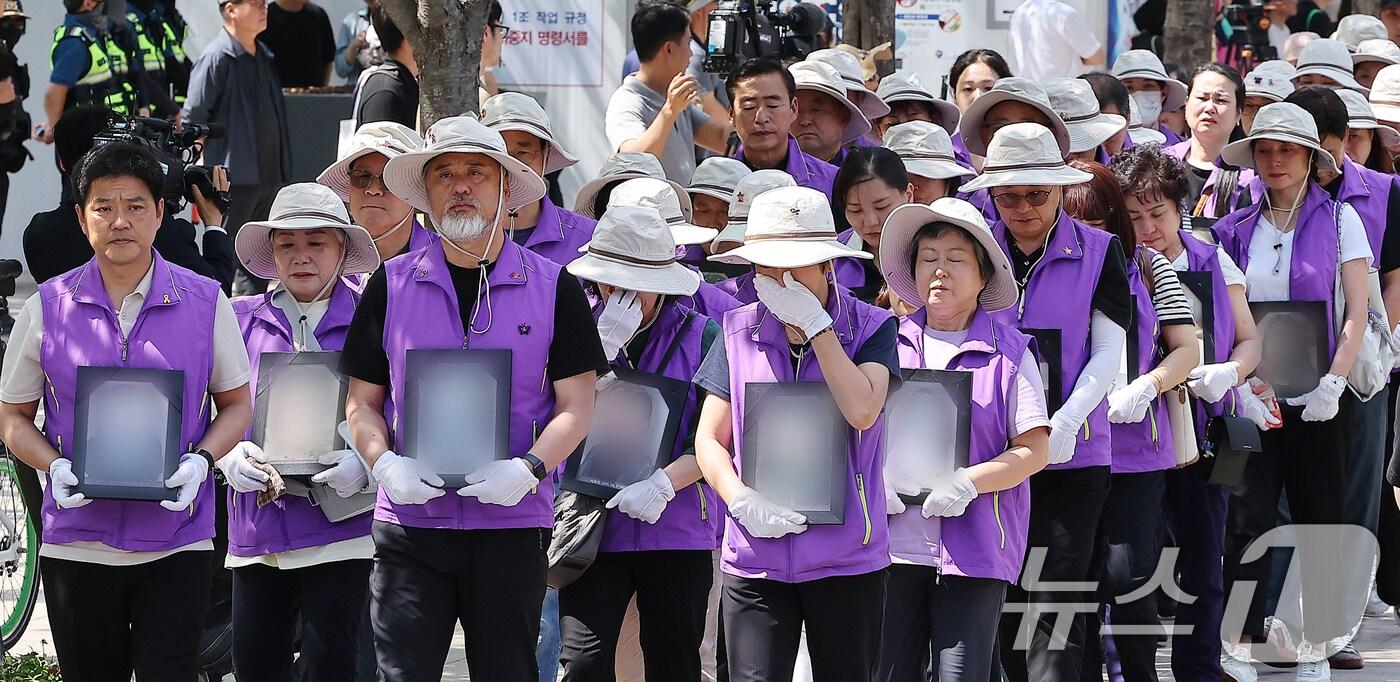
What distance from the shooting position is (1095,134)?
8062 millimetres

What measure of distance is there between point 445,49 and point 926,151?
1.99 m

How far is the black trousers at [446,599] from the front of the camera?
504 cm

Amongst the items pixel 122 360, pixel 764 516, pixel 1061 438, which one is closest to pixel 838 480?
pixel 764 516

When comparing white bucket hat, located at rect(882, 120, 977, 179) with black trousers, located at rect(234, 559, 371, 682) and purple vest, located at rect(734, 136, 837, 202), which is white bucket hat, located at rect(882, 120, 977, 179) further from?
black trousers, located at rect(234, 559, 371, 682)

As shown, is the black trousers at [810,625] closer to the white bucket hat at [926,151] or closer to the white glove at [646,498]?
the white glove at [646,498]

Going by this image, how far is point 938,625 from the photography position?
5570 mm

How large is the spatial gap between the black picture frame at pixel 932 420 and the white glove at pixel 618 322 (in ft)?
2.47

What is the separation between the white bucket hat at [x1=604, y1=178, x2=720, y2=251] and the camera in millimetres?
6430

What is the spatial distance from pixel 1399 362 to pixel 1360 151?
1084mm

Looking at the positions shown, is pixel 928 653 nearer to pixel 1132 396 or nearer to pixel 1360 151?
pixel 1132 396

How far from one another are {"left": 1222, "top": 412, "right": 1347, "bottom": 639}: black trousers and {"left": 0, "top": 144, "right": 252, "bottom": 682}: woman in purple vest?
4.07m

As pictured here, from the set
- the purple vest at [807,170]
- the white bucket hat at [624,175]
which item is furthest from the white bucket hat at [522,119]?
the purple vest at [807,170]

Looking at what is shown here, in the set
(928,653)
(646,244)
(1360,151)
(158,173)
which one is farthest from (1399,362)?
(158,173)

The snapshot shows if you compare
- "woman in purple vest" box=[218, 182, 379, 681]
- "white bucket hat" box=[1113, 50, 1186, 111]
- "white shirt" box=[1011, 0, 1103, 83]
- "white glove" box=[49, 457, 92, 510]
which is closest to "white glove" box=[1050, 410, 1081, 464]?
"woman in purple vest" box=[218, 182, 379, 681]
